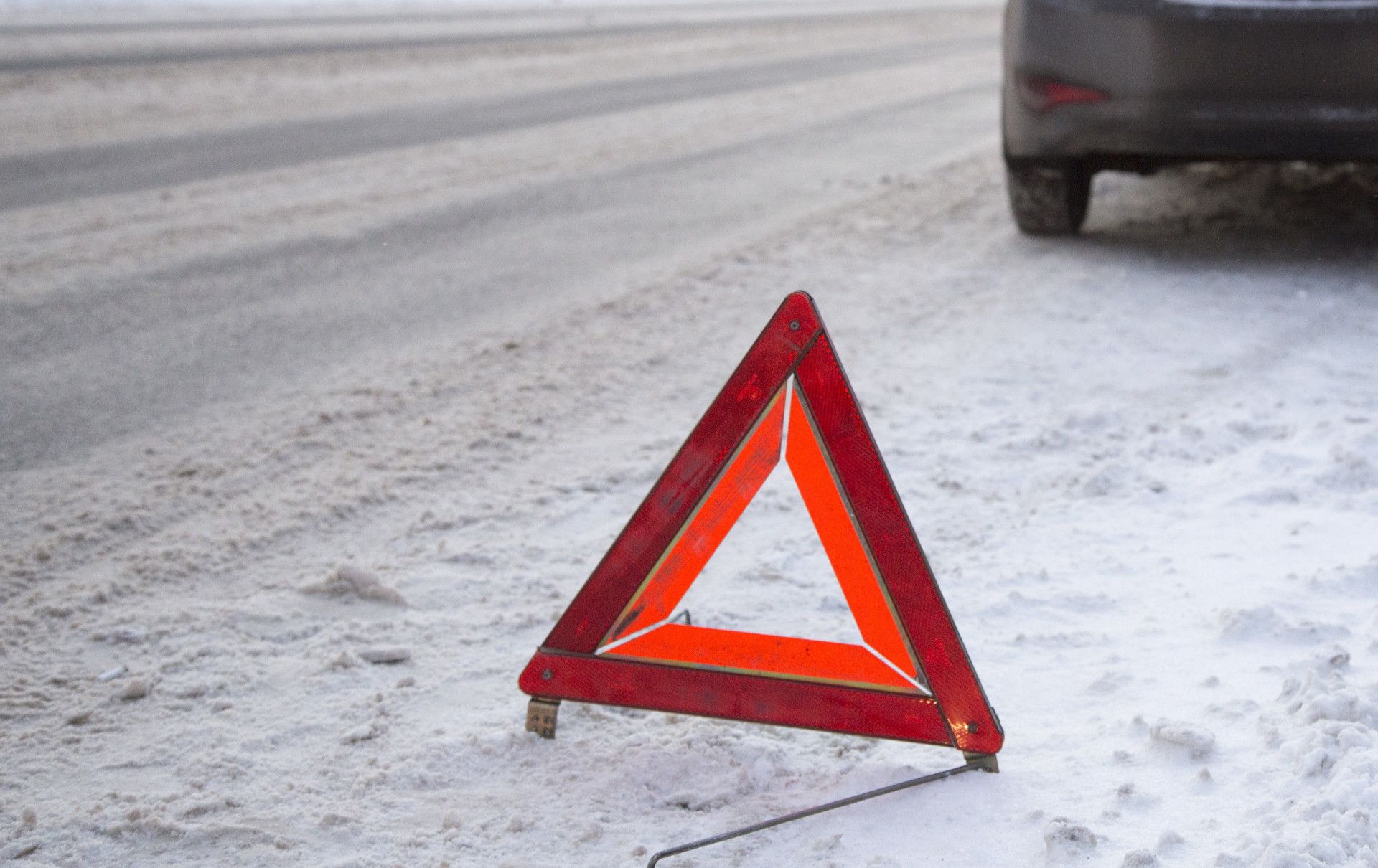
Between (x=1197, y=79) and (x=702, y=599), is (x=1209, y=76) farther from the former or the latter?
(x=702, y=599)

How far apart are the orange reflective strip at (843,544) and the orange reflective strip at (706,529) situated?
48 mm

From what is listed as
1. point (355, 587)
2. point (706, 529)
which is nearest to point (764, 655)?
point (706, 529)

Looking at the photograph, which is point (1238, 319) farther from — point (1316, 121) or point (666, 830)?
point (666, 830)

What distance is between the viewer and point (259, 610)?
3074mm

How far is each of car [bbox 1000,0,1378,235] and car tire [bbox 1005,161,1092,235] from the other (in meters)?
0.50

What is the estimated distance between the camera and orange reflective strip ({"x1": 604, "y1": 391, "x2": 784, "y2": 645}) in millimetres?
2418

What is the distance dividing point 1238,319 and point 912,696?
326cm

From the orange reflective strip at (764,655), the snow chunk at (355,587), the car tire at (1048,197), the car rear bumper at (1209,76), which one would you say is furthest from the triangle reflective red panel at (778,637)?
the car tire at (1048,197)

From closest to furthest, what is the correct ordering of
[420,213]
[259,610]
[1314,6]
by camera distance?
[259,610], [1314,6], [420,213]

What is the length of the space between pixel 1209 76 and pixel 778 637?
3.67 metres

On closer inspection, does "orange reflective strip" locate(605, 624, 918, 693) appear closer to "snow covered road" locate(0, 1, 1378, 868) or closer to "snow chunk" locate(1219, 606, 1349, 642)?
"snow covered road" locate(0, 1, 1378, 868)

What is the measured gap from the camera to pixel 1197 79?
16.7 feet

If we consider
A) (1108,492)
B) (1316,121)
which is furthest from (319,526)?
(1316,121)

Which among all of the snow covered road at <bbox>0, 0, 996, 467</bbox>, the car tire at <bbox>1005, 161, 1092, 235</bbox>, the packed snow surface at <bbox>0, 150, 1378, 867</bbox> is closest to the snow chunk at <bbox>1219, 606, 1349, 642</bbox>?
the packed snow surface at <bbox>0, 150, 1378, 867</bbox>
